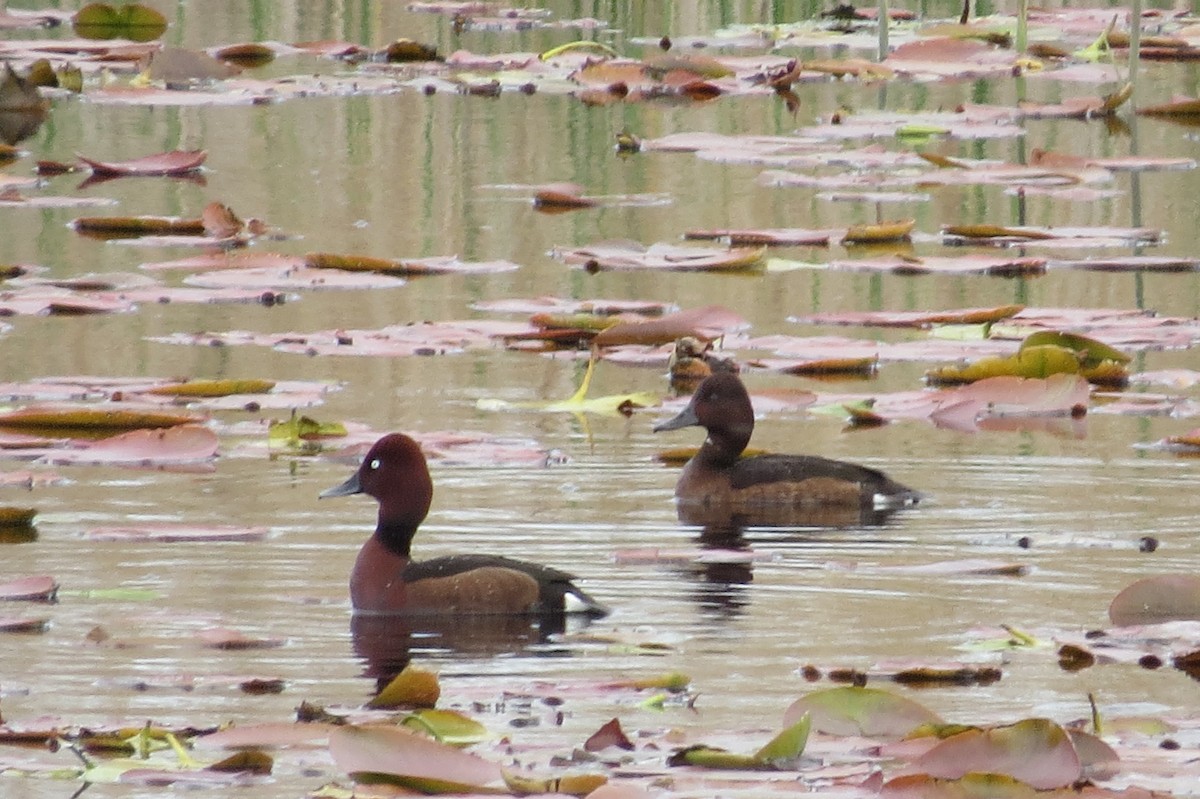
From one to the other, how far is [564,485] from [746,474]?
66 cm

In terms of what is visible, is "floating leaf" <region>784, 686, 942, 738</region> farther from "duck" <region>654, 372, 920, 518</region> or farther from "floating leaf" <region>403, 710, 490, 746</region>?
"duck" <region>654, 372, 920, 518</region>

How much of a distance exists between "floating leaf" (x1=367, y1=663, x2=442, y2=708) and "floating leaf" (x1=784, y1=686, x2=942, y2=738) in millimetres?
725

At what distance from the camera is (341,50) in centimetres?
1950

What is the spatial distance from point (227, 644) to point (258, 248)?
20.8ft

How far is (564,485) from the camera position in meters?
8.13

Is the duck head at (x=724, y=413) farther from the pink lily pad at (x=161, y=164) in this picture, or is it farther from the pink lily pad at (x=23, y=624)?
the pink lily pad at (x=161, y=164)

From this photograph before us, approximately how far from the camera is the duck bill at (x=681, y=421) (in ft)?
28.7

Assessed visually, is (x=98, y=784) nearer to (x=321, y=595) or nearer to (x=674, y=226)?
(x=321, y=595)

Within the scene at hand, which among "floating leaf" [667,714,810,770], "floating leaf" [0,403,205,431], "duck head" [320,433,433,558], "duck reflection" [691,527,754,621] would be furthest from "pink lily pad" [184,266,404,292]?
"floating leaf" [667,714,810,770]

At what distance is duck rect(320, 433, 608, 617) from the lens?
6781 mm

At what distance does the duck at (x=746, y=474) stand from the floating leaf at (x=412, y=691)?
2.73m

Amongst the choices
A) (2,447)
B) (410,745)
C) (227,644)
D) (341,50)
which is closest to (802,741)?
(410,745)

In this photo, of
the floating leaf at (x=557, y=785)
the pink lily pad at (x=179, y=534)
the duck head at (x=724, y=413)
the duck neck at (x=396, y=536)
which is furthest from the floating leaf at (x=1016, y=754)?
the duck head at (x=724, y=413)

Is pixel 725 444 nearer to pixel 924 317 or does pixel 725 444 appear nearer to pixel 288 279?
pixel 924 317
